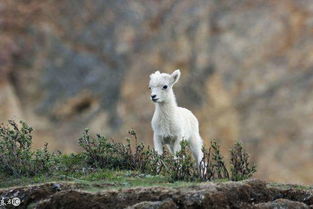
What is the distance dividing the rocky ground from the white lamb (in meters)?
4.94

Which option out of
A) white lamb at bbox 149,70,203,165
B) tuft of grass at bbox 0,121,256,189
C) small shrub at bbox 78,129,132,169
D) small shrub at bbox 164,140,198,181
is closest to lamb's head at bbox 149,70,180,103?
white lamb at bbox 149,70,203,165

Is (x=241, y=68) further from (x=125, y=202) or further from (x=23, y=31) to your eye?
(x=125, y=202)

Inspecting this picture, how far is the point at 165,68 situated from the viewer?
37969 mm

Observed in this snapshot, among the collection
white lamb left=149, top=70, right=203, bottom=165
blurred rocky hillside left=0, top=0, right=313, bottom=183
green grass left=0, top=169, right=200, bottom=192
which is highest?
blurred rocky hillside left=0, top=0, right=313, bottom=183

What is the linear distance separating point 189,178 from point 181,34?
2595cm

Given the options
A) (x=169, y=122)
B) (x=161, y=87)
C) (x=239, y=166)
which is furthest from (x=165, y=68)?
(x=239, y=166)

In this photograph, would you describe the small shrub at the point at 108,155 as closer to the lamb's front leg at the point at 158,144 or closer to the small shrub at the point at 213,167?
the lamb's front leg at the point at 158,144

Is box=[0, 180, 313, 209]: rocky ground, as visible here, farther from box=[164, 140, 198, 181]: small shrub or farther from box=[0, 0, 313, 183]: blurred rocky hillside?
box=[0, 0, 313, 183]: blurred rocky hillside

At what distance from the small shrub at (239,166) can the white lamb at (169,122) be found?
85.9 inches

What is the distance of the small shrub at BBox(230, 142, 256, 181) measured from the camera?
14461 millimetres

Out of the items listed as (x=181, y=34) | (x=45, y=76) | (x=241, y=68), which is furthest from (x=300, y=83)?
(x=45, y=76)

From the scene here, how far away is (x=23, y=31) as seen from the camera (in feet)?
128

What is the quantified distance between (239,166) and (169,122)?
3131 millimetres

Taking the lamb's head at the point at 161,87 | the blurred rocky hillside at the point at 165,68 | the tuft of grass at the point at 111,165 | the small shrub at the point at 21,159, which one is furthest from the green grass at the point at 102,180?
the blurred rocky hillside at the point at 165,68
